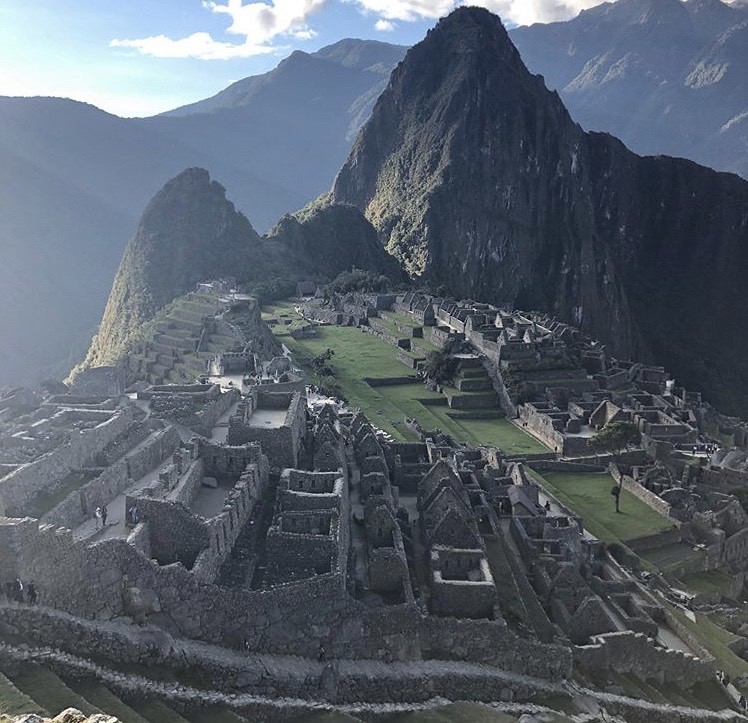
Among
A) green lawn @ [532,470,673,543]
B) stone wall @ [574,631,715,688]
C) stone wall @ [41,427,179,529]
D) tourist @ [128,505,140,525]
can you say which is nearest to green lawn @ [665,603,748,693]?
stone wall @ [574,631,715,688]

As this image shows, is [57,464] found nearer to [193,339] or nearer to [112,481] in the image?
[112,481]

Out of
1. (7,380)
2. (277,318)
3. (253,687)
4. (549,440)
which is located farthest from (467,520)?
(7,380)

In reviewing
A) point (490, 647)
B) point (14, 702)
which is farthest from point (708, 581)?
point (14, 702)

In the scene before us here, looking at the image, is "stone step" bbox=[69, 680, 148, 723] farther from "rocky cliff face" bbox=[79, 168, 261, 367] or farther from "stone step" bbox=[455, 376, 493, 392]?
"rocky cliff face" bbox=[79, 168, 261, 367]

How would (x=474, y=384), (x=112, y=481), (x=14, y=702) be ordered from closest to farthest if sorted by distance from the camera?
(x=14, y=702) → (x=112, y=481) → (x=474, y=384)

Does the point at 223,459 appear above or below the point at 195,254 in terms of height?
below

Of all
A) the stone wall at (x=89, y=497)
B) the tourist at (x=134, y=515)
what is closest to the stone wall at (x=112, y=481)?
the stone wall at (x=89, y=497)

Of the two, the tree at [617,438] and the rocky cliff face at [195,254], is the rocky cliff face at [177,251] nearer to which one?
the rocky cliff face at [195,254]

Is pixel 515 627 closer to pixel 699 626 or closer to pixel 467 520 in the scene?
pixel 467 520
